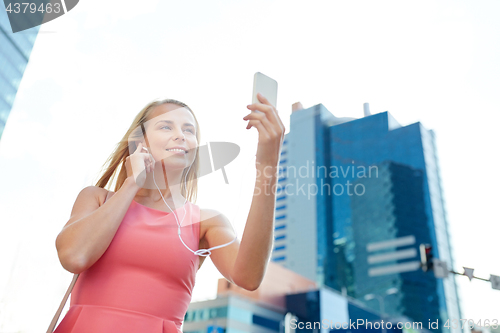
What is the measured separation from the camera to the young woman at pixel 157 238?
86 centimetres

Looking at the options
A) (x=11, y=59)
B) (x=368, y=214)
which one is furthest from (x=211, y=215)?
(x=368, y=214)

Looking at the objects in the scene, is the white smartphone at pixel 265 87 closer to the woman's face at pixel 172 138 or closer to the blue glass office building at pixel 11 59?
the woman's face at pixel 172 138

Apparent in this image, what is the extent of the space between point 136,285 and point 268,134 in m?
0.52

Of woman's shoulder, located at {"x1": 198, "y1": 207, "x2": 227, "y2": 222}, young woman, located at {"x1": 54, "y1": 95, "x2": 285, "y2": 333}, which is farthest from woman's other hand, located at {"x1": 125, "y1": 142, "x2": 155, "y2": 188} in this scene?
woman's shoulder, located at {"x1": 198, "y1": 207, "x2": 227, "y2": 222}

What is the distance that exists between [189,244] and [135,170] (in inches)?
10.9

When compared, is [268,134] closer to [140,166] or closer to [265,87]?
[265,87]

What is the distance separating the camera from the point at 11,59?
742 inches

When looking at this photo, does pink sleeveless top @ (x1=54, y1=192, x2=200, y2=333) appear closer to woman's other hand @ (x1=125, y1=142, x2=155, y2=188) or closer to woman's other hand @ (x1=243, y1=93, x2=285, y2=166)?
woman's other hand @ (x1=125, y1=142, x2=155, y2=188)

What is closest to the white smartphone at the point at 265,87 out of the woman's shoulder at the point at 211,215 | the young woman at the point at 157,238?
the young woman at the point at 157,238

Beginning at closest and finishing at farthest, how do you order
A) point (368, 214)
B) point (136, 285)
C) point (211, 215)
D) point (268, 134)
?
1. point (268, 134)
2. point (136, 285)
3. point (211, 215)
4. point (368, 214)

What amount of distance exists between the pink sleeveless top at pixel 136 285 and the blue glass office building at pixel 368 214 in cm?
5490

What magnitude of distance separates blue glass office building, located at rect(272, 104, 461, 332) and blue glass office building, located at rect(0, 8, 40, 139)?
41345mm

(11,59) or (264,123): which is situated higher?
(11,59)

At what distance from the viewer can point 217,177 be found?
1.23 metres
